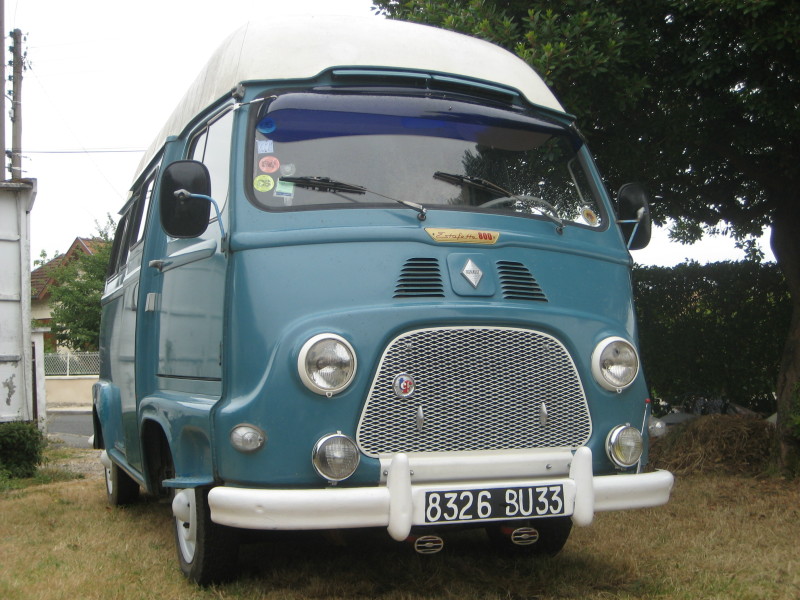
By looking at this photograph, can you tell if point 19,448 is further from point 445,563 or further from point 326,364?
point 326,364

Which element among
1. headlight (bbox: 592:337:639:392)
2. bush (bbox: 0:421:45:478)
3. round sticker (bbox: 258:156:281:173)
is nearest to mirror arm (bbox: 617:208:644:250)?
headlight (bbox: 592:337:639:392)

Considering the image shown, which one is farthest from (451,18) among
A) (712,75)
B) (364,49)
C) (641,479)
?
(641,479)

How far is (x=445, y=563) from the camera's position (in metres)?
4.85

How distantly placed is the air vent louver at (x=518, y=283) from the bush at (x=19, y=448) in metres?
6.40

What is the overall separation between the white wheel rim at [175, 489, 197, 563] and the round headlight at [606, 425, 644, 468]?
1917 mm

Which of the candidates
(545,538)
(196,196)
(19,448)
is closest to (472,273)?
(196,196)

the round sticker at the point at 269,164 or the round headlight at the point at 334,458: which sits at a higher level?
the round sticker at the point at 269,164

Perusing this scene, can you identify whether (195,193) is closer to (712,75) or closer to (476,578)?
(476,578)

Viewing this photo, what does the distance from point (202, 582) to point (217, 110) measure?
231 cm

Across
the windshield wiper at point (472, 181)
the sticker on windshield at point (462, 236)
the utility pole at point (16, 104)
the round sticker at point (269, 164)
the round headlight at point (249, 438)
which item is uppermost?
the utility pole at point (16, 104)

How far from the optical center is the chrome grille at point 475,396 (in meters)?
3.83

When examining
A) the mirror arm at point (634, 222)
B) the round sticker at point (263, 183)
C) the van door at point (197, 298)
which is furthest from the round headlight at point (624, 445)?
the round sticker at point (263, 183)

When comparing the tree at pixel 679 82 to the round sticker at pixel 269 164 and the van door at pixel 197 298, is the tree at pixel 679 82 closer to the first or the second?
the van door at pixel 197 298

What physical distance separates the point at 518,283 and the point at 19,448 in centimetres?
660
